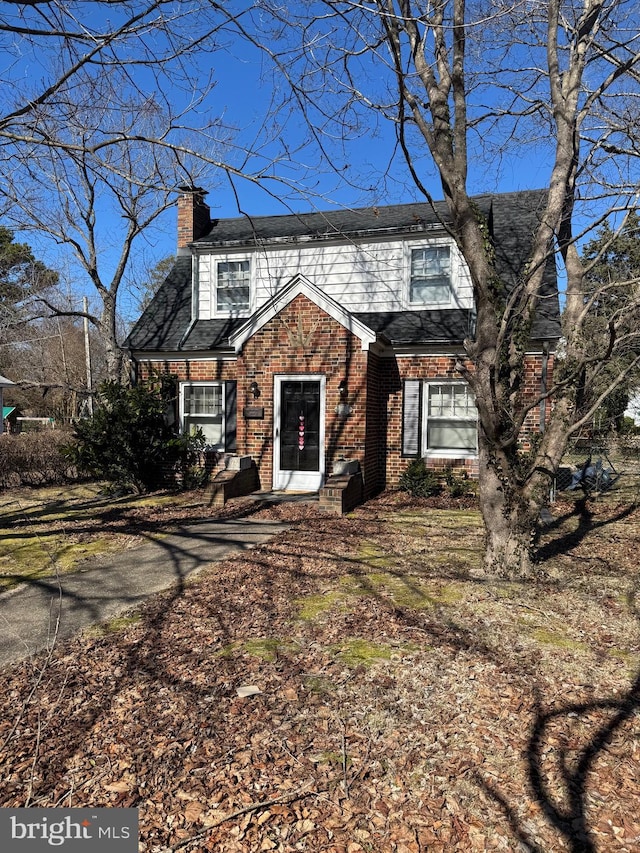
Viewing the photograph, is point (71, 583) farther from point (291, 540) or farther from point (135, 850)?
point (135, 850)

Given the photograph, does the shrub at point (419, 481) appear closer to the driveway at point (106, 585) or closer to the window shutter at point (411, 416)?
the window shutter at point (411, 416)

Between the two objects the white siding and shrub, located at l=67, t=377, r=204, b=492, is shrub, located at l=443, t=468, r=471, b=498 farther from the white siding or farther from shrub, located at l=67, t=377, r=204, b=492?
shrub, located at l=67, t=377, r=204, b=492

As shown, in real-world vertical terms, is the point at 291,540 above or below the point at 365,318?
below

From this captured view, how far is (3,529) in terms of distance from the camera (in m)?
8.61

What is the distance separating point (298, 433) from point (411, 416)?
99.7 inches

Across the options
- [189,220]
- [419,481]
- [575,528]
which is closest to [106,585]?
[575,528]

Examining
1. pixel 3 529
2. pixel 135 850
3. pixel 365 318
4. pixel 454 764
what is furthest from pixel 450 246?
pixel 135 850

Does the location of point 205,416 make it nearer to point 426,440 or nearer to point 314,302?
point 314,302

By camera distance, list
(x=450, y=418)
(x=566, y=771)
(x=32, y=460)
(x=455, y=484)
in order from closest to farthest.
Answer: (x=566, y=771) < (x=455, y=484) < (x=450, y=418) < (x=32, y=460)

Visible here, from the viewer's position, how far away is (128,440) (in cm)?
1155

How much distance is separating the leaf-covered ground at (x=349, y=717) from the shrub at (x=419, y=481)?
5.47 meters

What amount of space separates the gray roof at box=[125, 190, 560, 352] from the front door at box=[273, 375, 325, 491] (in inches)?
76.4

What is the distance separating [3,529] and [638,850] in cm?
893

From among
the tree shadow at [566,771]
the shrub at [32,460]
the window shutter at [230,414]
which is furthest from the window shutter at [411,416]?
the tree shadow at [566,771]
